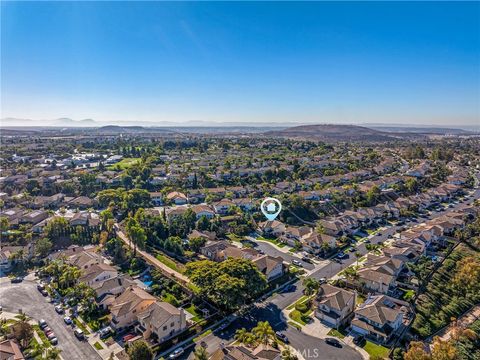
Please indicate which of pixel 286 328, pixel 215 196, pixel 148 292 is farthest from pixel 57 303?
pixel 215 196

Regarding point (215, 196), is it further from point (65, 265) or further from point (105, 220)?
point (65, 265)

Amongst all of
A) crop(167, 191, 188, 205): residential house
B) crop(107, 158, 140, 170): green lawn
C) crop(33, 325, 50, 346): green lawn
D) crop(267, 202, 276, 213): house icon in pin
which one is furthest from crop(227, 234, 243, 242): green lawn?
crop(107, 158, 140, 170): green lawn

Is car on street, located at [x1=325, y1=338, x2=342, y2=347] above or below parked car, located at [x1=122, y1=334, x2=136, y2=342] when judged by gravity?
above

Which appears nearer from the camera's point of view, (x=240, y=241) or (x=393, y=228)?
(x=240, y=241)

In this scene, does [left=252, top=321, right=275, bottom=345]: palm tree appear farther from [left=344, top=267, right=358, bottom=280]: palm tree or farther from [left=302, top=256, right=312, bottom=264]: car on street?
[left=302, top=256, right=312, bottom=264]: car on street

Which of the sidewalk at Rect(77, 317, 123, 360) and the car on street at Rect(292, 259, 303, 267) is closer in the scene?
the sidewalk at Rect(77, 317, 123, 360)

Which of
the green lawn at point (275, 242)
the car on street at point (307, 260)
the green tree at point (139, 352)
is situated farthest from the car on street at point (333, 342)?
the green lawn at point (275, 242)

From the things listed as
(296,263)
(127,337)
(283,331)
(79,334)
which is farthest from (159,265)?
(283,331)
